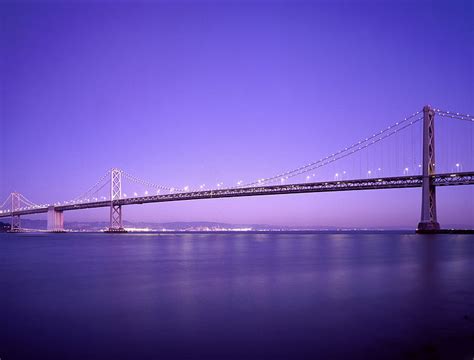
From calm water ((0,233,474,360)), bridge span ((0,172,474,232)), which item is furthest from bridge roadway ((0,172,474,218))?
calm water ((0,233,474,360))

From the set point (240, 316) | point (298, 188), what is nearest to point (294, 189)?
point (298, 188)

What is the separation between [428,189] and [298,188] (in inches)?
524

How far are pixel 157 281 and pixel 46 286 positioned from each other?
9.21ft

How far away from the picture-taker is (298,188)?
46.9 m

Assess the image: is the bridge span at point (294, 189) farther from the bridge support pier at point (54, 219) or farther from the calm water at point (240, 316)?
the calm water at point (240, 316)

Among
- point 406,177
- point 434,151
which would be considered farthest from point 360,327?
point 434,151

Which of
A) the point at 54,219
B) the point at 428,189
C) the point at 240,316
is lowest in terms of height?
the point at 54,219

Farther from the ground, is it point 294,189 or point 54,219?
point 294,189

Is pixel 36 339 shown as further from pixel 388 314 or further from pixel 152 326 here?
pixel 388 314

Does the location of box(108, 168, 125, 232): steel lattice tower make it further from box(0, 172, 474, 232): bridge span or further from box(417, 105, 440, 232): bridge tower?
box(417, 105, 440, 232): bridge tower

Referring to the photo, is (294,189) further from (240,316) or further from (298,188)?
(240,316)

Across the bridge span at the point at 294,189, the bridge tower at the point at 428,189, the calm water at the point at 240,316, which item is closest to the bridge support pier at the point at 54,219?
the bridge span at the point at 294,189

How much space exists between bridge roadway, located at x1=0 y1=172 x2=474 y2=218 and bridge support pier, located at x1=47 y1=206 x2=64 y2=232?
2.80 ft

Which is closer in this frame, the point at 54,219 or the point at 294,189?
the point at 294,189
